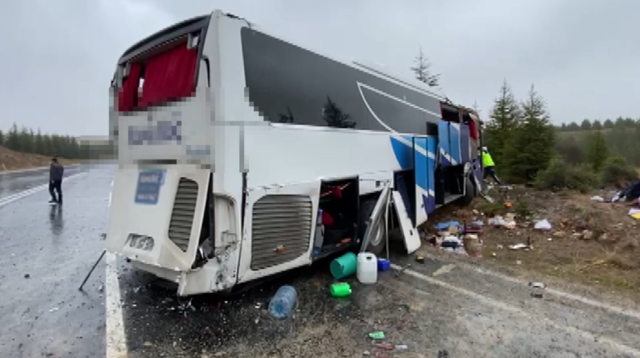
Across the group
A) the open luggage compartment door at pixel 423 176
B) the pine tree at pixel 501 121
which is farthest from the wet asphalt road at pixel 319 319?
the pine tree at pixel 501 121

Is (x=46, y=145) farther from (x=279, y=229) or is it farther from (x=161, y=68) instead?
(x=279, y=229)

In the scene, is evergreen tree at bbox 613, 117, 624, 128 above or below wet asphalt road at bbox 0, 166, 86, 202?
above

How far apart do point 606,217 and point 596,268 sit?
8.90ft

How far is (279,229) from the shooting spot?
3.81m

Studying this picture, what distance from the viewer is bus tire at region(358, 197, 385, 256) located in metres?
5.28

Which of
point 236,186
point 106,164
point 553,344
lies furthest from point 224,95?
point 553,344

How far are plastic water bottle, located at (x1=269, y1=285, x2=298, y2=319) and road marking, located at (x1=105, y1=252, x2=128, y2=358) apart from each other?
1309 mm

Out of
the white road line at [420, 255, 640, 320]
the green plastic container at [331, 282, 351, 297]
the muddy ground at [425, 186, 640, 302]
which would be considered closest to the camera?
the white road line at [420, 255, 640, 320]

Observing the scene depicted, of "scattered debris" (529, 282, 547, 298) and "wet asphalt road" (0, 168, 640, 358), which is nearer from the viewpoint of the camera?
"wet asphalt road" (0, 168, 640, 358)

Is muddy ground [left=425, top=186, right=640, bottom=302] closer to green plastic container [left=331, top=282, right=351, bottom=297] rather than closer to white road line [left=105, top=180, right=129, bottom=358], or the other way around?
green plastic container [left=331, top=282, right=351, bottom=297]

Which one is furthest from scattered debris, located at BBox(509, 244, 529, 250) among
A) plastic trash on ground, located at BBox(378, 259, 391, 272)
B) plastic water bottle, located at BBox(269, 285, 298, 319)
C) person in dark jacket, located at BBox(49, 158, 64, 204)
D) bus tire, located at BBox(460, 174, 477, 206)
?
person in dark jacket, located at BBox(49, 158, 64, 204)

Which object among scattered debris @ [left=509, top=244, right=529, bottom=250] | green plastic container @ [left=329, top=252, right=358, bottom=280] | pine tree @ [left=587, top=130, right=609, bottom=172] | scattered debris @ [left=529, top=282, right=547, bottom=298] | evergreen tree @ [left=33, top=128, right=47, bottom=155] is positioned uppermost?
evergreen tree @ [left=33, top=128, right=47, bottom=155]

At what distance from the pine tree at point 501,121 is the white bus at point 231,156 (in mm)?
15467

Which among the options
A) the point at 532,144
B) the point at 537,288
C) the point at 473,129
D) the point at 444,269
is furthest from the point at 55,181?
the point at 532,144
